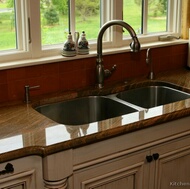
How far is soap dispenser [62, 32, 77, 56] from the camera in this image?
8.04ft

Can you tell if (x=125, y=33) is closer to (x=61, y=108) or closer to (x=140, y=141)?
(x=61, y=108)

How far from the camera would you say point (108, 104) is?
2.45 m

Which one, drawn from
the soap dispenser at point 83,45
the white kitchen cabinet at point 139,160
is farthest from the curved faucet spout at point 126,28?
the white kitchen cabinet at point 139,160

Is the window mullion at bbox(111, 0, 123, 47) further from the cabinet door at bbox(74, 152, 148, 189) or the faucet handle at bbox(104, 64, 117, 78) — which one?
the cabinet door at bbox(74, 152, 148, 189)

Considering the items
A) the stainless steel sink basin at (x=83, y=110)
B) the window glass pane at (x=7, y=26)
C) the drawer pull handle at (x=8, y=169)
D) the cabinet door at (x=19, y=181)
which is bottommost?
the cabinet door at (x=19, y=181)

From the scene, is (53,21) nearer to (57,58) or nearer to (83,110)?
(57,58)

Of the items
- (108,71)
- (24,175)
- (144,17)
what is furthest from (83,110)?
(144,17)

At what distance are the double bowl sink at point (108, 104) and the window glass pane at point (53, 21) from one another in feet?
1.37

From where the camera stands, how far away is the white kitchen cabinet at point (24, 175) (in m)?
1.70

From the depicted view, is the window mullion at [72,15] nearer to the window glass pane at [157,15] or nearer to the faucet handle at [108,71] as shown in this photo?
the faucet handle at [108,71]

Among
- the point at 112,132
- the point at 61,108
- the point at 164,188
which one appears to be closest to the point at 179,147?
the point at 164,188

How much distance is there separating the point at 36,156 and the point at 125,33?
138cm

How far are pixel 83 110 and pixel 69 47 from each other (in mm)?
388

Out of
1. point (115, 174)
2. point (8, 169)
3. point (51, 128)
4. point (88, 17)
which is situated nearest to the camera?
point (8, 169)
